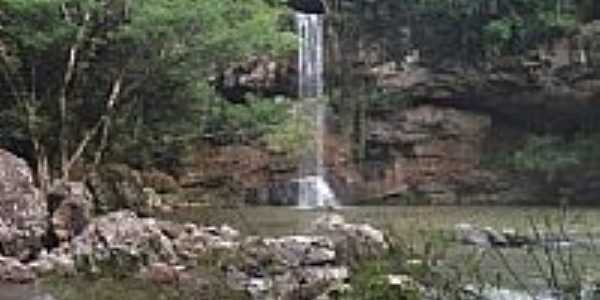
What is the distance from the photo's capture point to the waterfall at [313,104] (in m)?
32.7

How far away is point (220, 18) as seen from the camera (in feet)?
77.6

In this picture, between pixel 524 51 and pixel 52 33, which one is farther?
pixel 524 51

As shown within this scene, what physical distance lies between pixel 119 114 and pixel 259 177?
6.39m

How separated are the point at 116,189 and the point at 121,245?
11.9m

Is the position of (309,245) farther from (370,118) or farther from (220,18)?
(370,118)

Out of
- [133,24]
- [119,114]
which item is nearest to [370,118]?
[119,114]

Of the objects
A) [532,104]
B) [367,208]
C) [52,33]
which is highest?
[52,33]

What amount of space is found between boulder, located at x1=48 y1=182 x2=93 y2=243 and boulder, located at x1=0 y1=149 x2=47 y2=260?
0.20 metres

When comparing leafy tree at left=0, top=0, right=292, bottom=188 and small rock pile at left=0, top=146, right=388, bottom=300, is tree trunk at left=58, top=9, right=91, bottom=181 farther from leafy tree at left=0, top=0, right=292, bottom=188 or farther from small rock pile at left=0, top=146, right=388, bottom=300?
small rock pile at left=0, top=146, right=388, bottom=300

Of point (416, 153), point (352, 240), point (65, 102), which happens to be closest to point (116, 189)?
point (65, 102)

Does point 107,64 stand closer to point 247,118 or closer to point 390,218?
point 247,118

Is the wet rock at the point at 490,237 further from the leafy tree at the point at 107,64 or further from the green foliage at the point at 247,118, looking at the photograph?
the green foliage at the point at 247,118

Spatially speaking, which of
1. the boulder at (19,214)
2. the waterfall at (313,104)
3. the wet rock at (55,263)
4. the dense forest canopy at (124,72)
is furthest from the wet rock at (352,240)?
the waterfall at (313,104)

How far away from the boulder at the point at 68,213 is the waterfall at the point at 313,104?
13.7m
